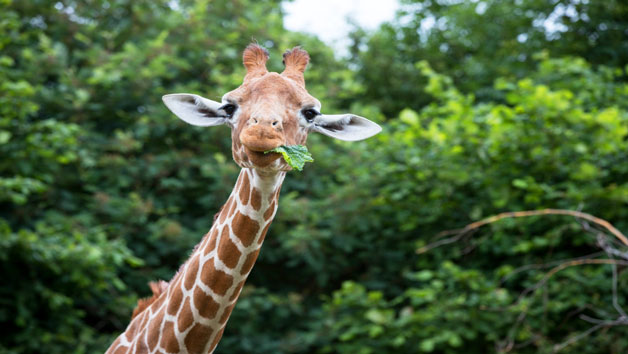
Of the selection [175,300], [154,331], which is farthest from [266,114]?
[154,331]

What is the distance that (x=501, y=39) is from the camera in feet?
31.6

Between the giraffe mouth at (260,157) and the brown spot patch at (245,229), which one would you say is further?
the brown spot patch at (245,229)

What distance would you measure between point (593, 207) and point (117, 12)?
577 cm

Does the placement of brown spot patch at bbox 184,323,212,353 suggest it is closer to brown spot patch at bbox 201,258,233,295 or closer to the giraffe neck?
the giraffe neck

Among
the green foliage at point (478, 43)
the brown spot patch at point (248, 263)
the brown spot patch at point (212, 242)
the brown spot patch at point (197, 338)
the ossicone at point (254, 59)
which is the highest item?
the green foliage at point (478, 43)

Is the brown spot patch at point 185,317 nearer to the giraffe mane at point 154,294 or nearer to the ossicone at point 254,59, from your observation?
the giraffe mane at point 154,294

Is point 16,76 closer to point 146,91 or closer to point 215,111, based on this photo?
point 146,91

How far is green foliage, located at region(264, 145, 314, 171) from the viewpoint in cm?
198

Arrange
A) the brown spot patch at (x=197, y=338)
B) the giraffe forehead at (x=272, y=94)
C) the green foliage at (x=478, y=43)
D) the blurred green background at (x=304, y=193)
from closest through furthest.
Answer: the giraffe forehead at (x=272, y=94) → the brown spot patch at (x=197, y=338) → the blurred green background at (x=304, y=193) → the green foliage at (x=478, y=43)

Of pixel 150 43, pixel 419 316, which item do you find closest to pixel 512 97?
pixel 419 316

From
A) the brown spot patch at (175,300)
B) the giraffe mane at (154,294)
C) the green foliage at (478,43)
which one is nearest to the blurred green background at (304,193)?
the green foliage at (478,43)

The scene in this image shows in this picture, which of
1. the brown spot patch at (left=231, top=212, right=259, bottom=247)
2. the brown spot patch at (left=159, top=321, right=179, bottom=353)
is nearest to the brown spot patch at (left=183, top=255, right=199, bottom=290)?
the brown spot patch at (left=159, top=321, right=179, bottom=353)

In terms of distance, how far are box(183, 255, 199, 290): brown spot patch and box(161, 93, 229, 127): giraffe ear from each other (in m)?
0.53

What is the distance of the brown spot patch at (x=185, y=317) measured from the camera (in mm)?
2357
